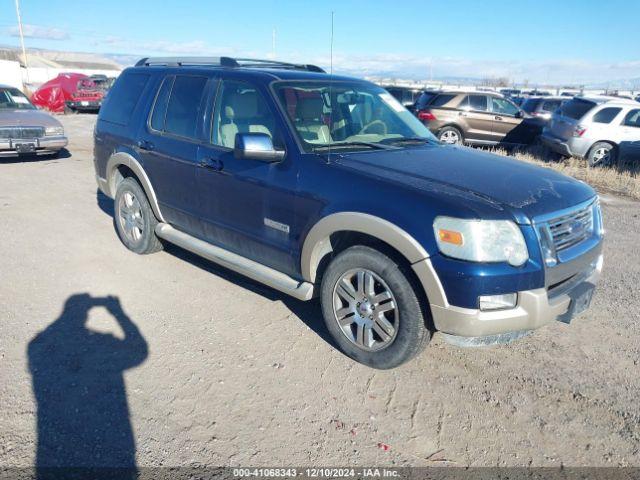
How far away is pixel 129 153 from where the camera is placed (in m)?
5.23

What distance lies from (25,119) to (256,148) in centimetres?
925

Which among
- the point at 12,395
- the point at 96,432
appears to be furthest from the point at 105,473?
the point at 12,395

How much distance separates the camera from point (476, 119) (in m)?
14.0

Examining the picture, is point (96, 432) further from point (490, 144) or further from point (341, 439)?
point (490, 144)

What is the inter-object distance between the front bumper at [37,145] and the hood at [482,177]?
913 cm

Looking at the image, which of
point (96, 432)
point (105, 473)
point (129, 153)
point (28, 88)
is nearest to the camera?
point (105, 473)

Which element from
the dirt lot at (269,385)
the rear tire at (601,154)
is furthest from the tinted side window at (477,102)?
the dirt lot at (269,385)

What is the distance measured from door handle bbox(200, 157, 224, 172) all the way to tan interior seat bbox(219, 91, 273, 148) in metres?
0.16

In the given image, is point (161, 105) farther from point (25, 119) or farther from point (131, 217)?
point (25, 119)

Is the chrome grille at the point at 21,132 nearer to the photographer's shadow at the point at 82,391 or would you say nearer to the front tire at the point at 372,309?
the photographer's shadow at the point at 82,391

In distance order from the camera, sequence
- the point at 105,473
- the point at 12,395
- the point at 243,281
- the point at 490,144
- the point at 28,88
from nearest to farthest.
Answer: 1. the point at 105,473
2. the point at 12,395
3. the point at 243,281
4. the point at 490,144
5. the point at 28,88

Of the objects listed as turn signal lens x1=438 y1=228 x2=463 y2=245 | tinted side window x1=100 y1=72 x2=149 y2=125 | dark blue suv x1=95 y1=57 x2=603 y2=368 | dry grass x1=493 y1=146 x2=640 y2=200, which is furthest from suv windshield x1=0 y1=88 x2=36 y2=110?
turn signal lens x1=438 y1=228 x2=463 y2=245

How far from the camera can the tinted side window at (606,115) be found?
11391mm

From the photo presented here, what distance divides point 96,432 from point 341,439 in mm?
1335
